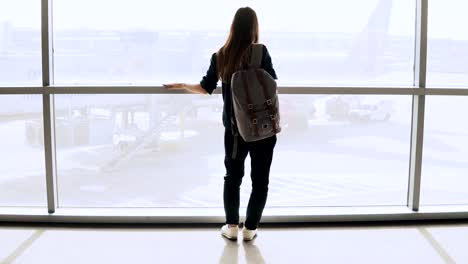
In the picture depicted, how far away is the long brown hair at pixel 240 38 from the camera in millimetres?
2441

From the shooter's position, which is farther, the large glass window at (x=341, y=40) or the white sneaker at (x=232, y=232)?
the large glass window at (x=341, y=40)

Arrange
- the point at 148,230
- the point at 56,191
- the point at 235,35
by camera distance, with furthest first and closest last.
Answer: the point at 56,191, the point at 148,230, the point at 235,35

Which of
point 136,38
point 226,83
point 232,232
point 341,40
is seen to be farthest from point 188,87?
point 341,40

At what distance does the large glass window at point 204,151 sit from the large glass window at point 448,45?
1.03 ft

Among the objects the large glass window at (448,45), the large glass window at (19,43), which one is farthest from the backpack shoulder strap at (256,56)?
the large glass window at (19,43)

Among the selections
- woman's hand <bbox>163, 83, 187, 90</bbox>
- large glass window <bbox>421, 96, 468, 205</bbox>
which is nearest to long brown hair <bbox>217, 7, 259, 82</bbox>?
woman's hand <bbox>163, 83, 187, 90</bbox>

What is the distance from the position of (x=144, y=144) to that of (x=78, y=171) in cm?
49

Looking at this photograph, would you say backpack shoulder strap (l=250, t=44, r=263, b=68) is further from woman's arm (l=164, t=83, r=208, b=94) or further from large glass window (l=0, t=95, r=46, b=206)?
large glass window (l=0, t=95, r=46, b=206)

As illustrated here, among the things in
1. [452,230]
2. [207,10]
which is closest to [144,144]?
[207,10]

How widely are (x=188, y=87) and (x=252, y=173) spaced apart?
62 cm

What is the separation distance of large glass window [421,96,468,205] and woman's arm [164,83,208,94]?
159 centimetres

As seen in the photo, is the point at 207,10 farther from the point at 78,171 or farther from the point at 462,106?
the point at 462,106

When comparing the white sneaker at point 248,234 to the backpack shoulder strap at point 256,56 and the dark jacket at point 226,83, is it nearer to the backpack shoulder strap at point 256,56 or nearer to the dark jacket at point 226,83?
the dark jacket at point 226,83

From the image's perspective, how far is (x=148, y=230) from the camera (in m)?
2.88
